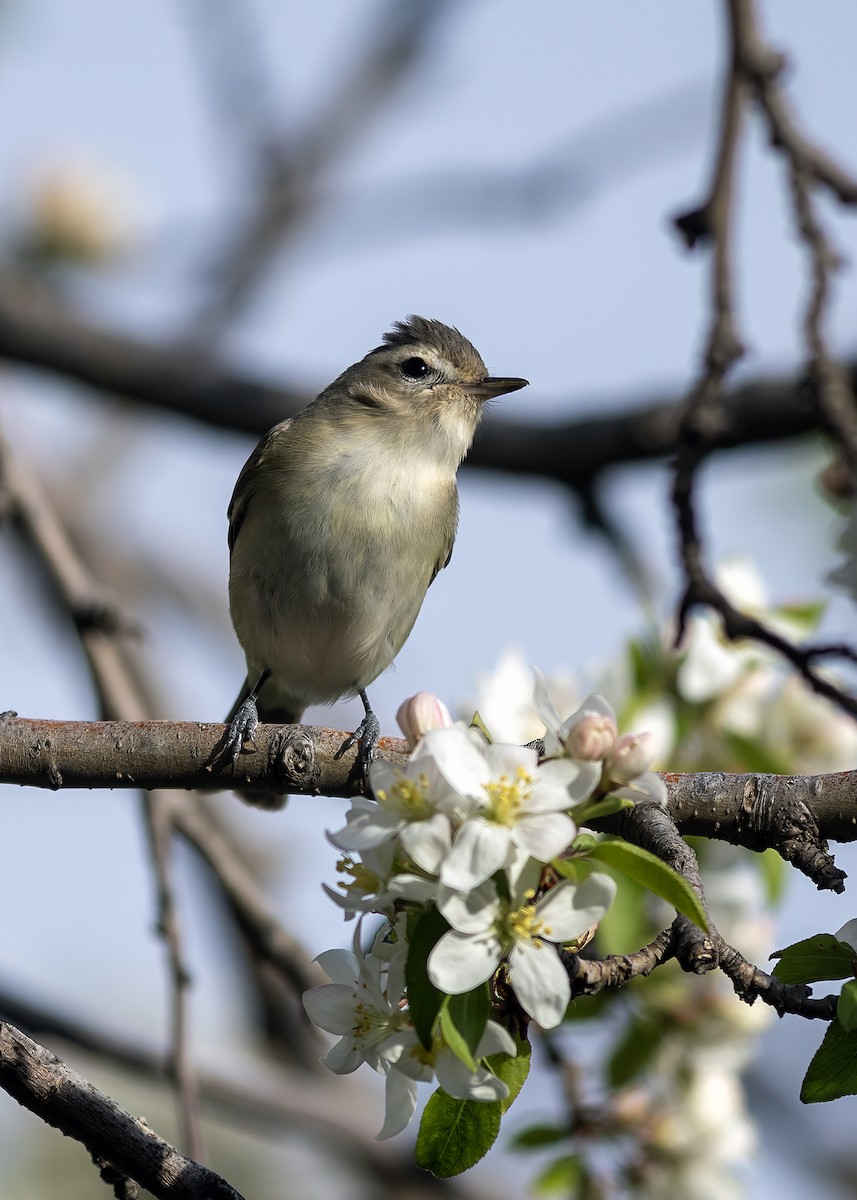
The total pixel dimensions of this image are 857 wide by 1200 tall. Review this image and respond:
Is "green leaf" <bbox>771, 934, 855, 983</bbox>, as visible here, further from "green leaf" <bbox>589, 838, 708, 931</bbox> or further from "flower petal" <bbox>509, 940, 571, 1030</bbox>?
"flower petal" <bbox>509, 940, 571, 1030</bbox>

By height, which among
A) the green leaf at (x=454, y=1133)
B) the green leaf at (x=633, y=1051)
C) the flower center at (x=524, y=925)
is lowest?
the green leaf at (x=454, y=1133)

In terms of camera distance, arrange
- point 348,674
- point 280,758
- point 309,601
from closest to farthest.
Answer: point 280,758, point 309,601, point 348,674

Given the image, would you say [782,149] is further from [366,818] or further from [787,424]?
[366,818]

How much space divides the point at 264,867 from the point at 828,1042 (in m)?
5.67

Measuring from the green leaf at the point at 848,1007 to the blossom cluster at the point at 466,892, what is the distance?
0.39 meters

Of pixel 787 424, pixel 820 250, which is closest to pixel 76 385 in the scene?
pixel 787 424

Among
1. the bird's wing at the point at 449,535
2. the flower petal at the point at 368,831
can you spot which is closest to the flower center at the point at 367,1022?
the flower petal at the point at 368,831

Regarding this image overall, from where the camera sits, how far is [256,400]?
6508mm

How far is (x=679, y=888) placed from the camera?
2.01 meters

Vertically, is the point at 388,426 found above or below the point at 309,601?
above

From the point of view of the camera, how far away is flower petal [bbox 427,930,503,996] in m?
1.92

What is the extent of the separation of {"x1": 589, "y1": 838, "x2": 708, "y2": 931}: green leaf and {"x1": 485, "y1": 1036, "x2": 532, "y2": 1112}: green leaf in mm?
348

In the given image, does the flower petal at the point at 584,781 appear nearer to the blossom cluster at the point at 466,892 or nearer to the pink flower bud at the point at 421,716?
the blossom cluster at the point at 466,892

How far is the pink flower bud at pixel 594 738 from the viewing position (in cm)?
216
